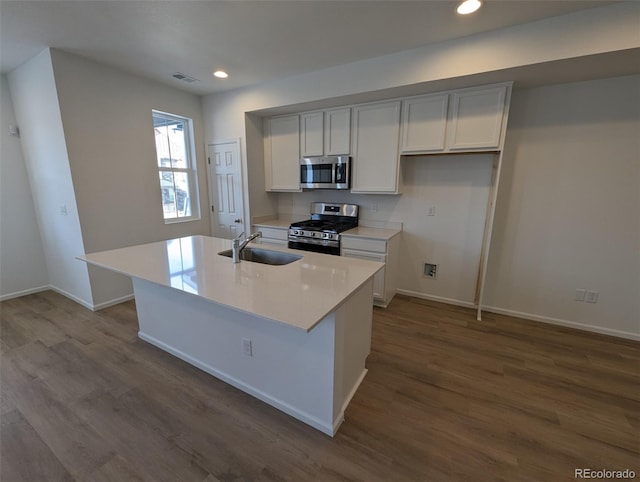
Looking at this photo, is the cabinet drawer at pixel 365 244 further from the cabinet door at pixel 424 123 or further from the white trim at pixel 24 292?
the white trim at pixel 24 292

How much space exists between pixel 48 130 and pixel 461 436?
4.58 meters

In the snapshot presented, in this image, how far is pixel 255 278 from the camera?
169 centimetres

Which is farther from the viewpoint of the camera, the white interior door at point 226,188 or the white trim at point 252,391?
the white interior door at point 226,188

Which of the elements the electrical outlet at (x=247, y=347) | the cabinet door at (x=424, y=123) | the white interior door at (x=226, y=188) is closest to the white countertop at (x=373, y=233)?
the cabinet door at (x=424, y=123)

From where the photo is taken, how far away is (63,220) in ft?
10.2

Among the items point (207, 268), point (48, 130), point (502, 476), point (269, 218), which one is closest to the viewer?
point (502, 476)

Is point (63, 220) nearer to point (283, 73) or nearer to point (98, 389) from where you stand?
point (98, 389)

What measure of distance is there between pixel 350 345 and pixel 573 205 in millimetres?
2684

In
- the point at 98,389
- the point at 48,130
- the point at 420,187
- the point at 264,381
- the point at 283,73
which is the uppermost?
the point at 283,73

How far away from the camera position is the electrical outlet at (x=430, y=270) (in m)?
3.37

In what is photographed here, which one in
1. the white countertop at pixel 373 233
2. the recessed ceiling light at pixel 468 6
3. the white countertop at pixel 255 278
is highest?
the recessed ceiling light at pixel 468 6

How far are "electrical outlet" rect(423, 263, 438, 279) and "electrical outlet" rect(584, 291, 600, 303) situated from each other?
1.41 metres

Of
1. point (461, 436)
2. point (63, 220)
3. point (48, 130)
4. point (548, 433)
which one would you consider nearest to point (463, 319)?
point (548, 433)

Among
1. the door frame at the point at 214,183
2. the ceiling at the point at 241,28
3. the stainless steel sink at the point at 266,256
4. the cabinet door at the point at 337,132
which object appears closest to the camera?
the ceiling at the point at 241,28
